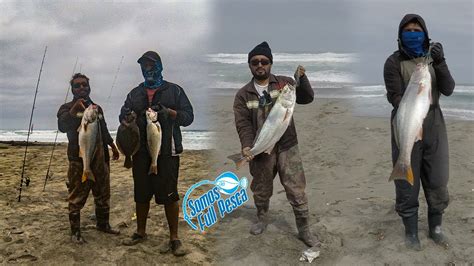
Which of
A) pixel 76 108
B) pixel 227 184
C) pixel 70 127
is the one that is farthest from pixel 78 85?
pixel 227 184

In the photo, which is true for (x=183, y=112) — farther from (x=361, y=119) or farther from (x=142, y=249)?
(x=361, y=119)

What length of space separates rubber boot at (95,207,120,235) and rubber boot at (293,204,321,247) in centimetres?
217

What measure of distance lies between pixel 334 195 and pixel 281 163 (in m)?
2.10

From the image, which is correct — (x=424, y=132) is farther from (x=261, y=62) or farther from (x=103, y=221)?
(x=103, y=221)

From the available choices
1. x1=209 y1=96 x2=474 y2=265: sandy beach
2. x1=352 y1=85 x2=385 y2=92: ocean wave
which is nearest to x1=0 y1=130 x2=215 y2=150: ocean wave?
x1=209 y1=96 x2=474 y2=265: sandy beach

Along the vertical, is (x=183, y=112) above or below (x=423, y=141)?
above

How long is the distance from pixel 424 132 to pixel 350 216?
159cm

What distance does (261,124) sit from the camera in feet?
14.8

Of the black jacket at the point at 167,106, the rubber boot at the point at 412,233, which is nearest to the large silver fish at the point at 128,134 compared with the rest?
the black jacket at the point at 167,106

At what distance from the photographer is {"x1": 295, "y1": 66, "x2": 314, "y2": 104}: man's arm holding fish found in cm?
436

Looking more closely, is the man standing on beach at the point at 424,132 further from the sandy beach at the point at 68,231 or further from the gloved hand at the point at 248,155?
the sandy beach at the point at 68,231

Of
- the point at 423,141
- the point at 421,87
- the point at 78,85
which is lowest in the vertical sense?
the point at 423,141

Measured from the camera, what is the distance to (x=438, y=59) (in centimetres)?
386

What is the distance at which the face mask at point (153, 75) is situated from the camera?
4582 mm
